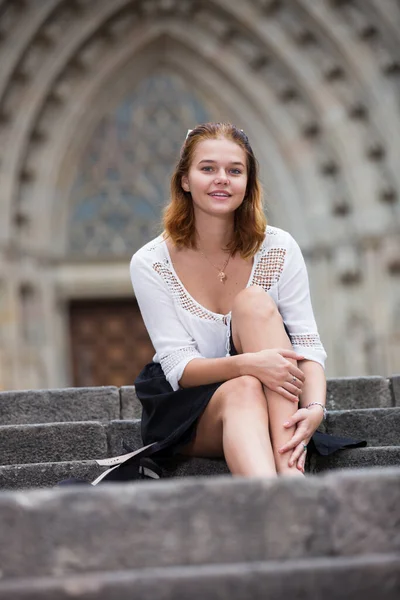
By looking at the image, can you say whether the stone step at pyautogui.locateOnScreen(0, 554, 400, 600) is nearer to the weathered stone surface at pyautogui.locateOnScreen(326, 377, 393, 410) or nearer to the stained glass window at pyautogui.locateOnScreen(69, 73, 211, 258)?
the weathered stone surface at pyautogui.locateOnScreen(326, 377, 393, 410)

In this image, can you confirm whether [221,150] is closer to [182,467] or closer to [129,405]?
[182,467]

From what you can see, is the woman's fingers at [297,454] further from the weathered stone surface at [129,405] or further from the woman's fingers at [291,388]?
the weathered stone surface at [129,405]

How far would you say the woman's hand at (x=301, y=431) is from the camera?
2.93 meters

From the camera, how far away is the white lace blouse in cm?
339

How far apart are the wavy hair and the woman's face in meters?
0.04

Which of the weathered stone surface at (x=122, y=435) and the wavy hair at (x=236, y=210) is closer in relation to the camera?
the wavy hair at (x=236, y=210)

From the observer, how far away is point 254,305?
10.4 ft

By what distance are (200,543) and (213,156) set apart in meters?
1.70

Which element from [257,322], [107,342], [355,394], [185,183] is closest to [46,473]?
[257,322]

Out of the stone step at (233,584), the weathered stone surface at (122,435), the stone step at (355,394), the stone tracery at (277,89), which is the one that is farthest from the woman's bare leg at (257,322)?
the stone tracery at (277,89)

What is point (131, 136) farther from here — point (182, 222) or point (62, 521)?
point (62, 521)

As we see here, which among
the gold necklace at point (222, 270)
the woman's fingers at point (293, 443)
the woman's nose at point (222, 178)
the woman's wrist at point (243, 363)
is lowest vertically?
the woman's fingers at point (293, 443)

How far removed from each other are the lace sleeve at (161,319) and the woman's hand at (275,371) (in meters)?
0.32

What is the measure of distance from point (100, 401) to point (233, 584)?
2.62 metres
